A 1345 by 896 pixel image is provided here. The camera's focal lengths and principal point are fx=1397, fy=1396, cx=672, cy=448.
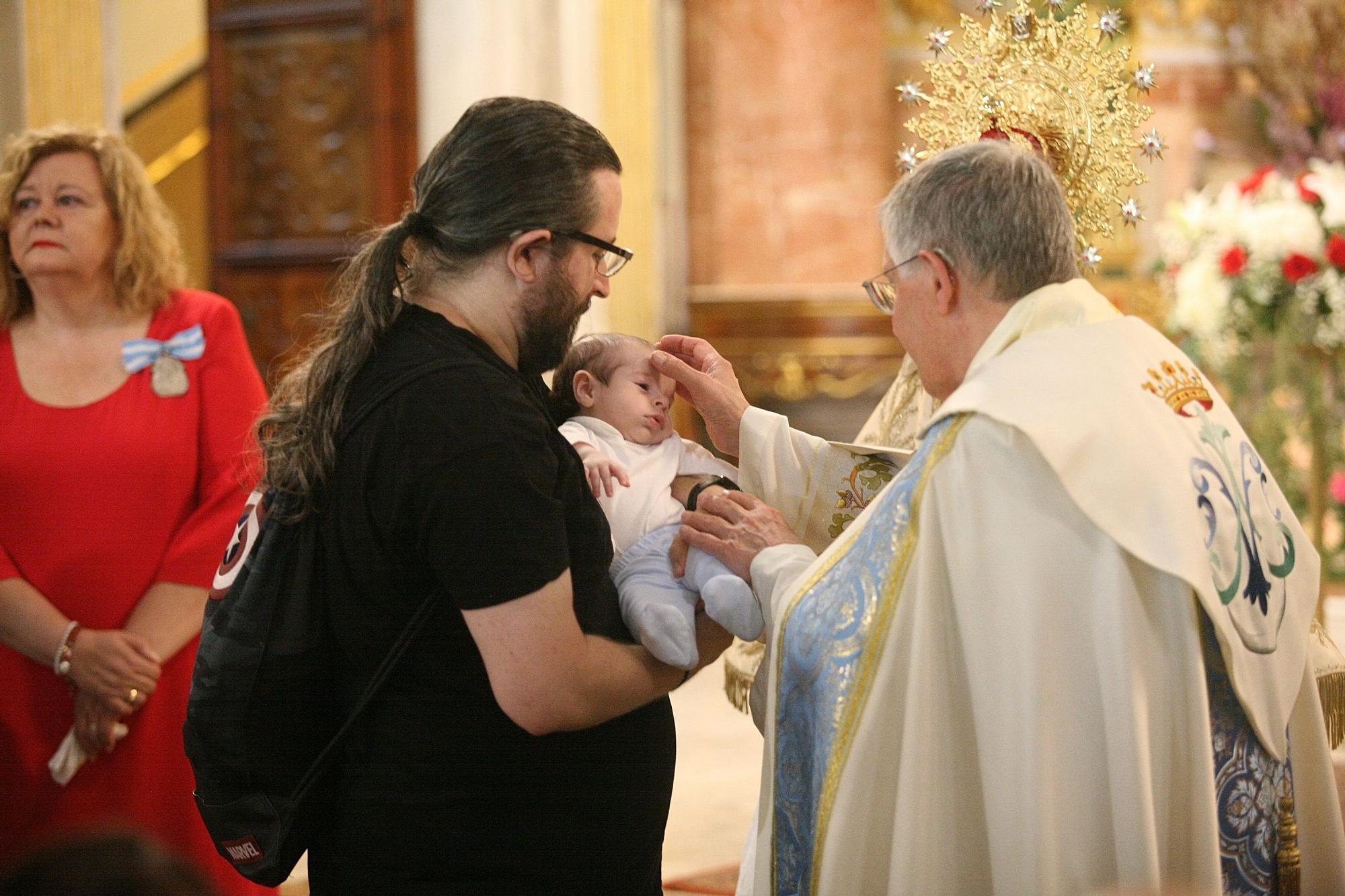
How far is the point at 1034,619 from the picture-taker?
5.81 ft

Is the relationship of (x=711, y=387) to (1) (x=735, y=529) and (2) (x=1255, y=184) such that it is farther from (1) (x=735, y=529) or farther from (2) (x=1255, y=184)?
(2) (x=1255, y=184)

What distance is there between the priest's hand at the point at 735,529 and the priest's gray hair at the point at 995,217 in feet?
1.65

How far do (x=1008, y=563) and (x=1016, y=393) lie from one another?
0.73ft

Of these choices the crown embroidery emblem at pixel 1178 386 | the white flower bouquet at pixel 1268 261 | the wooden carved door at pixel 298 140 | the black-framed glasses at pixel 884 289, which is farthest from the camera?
the wooden carved door at pixel 298 140

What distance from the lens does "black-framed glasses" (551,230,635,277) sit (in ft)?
6.15

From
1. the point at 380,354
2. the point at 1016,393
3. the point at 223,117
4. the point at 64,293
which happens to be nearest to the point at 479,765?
the point at 380,354

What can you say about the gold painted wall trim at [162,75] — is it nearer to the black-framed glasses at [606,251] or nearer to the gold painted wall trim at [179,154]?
the gold painted wall trim at [179,154]

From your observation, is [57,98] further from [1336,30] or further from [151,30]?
[1336,30]

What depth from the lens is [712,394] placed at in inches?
101

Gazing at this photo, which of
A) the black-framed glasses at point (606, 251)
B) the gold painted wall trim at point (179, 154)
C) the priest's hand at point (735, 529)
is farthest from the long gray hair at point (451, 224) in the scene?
the gold painted wall trim at point (179, 154)

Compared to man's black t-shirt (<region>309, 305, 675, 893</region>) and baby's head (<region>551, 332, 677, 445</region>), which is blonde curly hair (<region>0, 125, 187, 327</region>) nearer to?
baby's head (<region>551, 332, 677, 445</region>)

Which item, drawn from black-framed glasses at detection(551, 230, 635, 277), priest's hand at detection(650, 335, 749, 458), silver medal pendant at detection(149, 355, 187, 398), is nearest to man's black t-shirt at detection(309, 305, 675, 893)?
black-framed glasses at detection(551, 230, 635, 277)

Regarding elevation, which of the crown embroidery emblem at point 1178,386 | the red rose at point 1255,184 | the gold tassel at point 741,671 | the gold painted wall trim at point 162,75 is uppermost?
the gold painted wall trim at point 162,75

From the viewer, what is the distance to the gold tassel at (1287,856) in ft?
6.65
